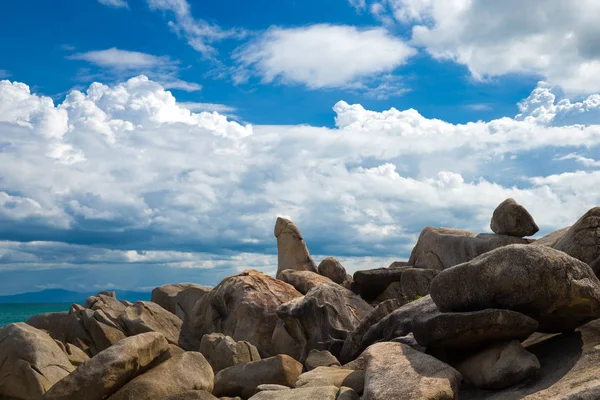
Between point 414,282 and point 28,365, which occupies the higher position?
point 414,282

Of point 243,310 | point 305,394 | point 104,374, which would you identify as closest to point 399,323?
point 305,394

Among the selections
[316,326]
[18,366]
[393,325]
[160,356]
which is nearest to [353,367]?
[393,325]

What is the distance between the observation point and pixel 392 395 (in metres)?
14.4

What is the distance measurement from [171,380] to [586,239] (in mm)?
12434

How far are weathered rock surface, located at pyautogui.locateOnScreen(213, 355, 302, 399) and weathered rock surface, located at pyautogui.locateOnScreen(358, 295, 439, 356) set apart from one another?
252 centimetres

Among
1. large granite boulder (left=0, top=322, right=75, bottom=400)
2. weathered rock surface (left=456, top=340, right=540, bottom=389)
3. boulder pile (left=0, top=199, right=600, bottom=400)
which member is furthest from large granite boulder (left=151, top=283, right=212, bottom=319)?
weathered rock surface (left=456, top=340, right=540, bottom=389)

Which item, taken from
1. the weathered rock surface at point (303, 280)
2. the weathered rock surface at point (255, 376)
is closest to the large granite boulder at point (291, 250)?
the weathered rock surface at point (303, 280)

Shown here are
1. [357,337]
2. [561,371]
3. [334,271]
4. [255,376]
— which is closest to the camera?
[561,371]

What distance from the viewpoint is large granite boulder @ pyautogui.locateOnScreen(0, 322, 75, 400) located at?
23.1 meters

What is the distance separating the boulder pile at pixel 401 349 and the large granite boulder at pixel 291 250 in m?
9.89

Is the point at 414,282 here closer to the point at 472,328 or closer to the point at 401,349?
the point at 401,349

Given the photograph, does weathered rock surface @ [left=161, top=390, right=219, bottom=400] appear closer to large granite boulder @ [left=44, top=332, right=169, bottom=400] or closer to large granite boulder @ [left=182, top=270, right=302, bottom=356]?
large granite boulder @ [left=44, top=332, right=169, bottom=400]

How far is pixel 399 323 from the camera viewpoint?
2033 cm

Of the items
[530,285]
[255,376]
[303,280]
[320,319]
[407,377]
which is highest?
[303,280]
